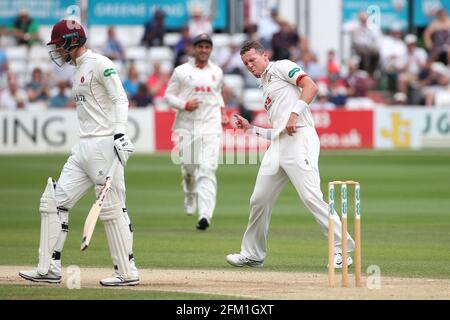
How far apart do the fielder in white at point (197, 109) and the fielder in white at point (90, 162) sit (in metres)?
5.26

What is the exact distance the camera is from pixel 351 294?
908 centimetres

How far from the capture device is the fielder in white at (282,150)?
10.7m

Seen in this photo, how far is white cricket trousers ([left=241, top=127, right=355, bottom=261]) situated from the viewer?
423 inches

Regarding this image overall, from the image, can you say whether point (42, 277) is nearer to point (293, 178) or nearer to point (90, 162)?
point (90, 162)

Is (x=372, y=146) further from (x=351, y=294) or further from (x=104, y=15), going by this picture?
(x=351, y=294)

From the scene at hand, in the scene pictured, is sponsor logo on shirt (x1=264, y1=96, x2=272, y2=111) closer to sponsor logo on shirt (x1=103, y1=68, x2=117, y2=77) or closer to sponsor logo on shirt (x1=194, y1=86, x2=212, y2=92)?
sponsor logo on shirt (x1=103, y1=68, x2=117, y2=77)

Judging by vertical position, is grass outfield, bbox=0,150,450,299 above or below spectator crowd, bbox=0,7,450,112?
below

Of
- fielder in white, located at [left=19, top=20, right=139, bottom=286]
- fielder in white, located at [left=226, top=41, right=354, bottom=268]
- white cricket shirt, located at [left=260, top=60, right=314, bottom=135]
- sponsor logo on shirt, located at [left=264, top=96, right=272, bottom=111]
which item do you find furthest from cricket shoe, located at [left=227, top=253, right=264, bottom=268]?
fielder in white, located at [left=19, top=20, right=139, bottom=286]

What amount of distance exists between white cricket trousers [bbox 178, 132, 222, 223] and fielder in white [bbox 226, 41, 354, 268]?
3.55 m

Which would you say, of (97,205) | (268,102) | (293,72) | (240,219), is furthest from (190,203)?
(97,205)

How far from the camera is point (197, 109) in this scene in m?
15.5

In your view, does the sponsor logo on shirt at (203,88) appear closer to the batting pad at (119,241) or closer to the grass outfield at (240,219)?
the grass outfield at (240,219)

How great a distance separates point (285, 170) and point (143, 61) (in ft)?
62.6

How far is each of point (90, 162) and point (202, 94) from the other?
19.0ft
